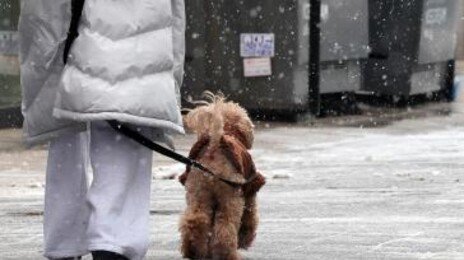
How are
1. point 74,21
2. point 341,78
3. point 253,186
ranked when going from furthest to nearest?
point 341,78
point 253,186
point 74,21

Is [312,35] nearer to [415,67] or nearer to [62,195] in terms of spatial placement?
[415,67]

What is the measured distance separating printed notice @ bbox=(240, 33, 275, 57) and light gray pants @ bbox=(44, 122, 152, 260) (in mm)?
12238

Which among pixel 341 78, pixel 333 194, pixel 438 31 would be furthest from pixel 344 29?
pixel 333 194

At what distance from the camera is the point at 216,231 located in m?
5.91

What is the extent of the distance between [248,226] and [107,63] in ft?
5.21

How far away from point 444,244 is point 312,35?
11.1 m

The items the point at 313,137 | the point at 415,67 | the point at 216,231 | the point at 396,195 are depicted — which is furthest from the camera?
the point at 415,67

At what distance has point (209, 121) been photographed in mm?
5945

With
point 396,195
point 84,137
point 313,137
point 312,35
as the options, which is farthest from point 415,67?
point 84,137

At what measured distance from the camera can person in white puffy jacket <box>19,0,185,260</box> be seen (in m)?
4.84

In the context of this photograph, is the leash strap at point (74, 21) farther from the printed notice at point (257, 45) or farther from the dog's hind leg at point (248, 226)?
the printed notice at point (257, 45)

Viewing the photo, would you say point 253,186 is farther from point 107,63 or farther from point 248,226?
point 107,63

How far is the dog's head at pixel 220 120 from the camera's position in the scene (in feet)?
Answer: 19.4

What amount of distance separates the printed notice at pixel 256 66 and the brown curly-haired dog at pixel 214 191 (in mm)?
11381
